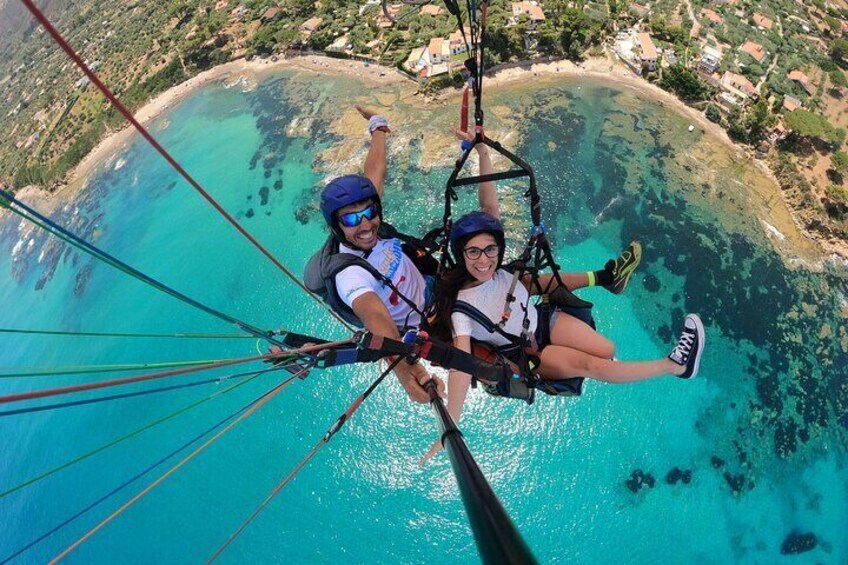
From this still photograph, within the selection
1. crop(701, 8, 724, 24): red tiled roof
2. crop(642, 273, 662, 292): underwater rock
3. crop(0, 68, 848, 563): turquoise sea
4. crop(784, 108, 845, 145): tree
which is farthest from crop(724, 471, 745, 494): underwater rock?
crop(701, 8, 724, 24): red tiled roof

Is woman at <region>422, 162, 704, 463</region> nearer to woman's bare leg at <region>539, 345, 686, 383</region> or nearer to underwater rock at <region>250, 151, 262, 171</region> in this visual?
woman's bare leg at <region>539, 345, 686, 383</region>

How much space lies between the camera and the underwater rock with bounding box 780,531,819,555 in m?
8.61

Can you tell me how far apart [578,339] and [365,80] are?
15.4 m

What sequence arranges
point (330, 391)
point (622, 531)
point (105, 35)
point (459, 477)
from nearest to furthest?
point (459, 477) → point (622, 531) → point (330, 391) → point (105, 35)

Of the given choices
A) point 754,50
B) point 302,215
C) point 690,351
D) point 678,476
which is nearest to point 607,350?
point 690,351

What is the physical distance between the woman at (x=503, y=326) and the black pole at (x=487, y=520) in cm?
164

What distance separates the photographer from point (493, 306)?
3.27 metres

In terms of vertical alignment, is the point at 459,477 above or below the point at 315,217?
above

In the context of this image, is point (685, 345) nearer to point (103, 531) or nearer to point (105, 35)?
point (103, 531)

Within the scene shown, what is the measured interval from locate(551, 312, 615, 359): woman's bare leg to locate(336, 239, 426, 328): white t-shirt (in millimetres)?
1140

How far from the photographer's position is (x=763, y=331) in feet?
34.5

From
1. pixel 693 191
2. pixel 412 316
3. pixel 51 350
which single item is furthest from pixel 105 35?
pixel 412 316

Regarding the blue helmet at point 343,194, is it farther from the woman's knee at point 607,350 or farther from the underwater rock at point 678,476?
the underwater rock at point 678,476

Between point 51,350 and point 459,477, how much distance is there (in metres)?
15.3
